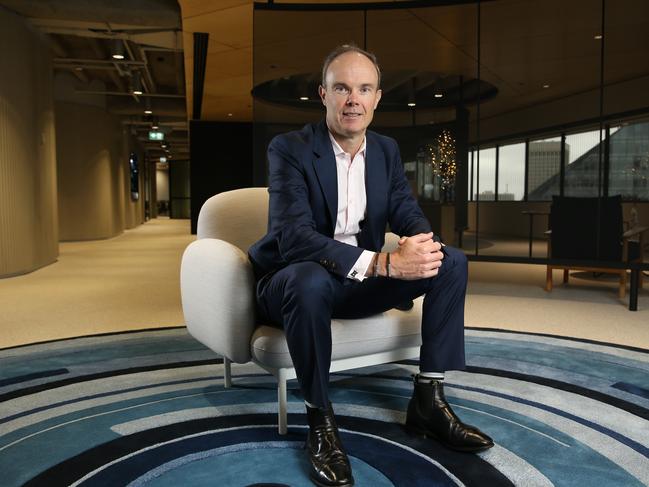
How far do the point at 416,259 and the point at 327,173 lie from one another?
1.47 ft

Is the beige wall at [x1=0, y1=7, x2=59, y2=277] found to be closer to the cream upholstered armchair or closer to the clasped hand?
the cream upholstered armchair

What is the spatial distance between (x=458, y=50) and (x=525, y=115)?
0.98 meters

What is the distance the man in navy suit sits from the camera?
1.68 meters

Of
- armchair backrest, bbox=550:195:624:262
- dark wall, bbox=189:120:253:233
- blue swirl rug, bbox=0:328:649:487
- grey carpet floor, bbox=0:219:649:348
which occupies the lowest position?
grey carpet floor, bbox=0:219:649:348

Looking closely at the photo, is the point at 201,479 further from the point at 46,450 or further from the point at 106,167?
the point at 106,167

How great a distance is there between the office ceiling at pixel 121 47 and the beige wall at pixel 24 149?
0.33m

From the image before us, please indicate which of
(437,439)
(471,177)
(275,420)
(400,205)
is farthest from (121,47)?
(437,439)

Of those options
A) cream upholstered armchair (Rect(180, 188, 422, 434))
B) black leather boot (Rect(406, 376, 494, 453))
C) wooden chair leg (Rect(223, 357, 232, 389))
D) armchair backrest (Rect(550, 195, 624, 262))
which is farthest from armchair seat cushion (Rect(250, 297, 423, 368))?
armchair backrest (Rect(550, 195, 624, 262))

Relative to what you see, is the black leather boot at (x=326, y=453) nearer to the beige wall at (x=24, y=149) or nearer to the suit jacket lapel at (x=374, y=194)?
the suit jacket lapel at (x=374, y=194)

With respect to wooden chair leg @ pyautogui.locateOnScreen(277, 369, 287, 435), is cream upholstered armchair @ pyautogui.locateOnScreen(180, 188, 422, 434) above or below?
above

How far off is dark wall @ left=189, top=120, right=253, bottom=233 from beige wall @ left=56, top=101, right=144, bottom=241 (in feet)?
6.44

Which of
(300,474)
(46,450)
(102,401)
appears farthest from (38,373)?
(300,474)

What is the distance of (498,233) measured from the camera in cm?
586

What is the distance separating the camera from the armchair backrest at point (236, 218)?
94.9 inches
